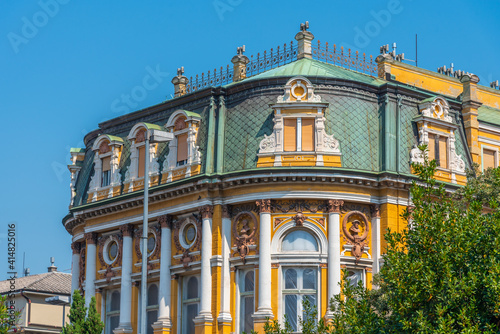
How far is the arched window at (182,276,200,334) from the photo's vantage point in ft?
198

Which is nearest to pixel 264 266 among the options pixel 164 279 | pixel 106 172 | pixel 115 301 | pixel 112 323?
pixel 164 279

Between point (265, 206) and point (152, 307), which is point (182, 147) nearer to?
point (265, 206)

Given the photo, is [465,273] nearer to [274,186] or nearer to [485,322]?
[485,322]

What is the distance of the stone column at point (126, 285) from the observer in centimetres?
6291

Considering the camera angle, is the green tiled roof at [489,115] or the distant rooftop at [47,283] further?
the distant rooftop at [47,283]

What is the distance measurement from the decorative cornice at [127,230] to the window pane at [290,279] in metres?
9.67

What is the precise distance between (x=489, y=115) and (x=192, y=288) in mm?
19772

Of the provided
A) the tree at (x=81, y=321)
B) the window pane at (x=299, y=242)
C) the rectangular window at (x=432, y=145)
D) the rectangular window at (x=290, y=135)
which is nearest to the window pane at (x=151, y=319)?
the window pane at (x=299, y=242)

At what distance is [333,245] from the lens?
5788cm

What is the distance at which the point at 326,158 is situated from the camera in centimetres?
5859

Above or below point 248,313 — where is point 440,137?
above

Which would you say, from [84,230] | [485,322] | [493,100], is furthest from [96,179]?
[485,322]

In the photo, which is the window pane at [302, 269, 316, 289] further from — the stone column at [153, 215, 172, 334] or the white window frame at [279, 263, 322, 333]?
the stone column at [153, 215, 172, 334]

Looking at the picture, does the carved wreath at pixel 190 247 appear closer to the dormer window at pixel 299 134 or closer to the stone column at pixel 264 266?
the stone column at pixel 264 266
